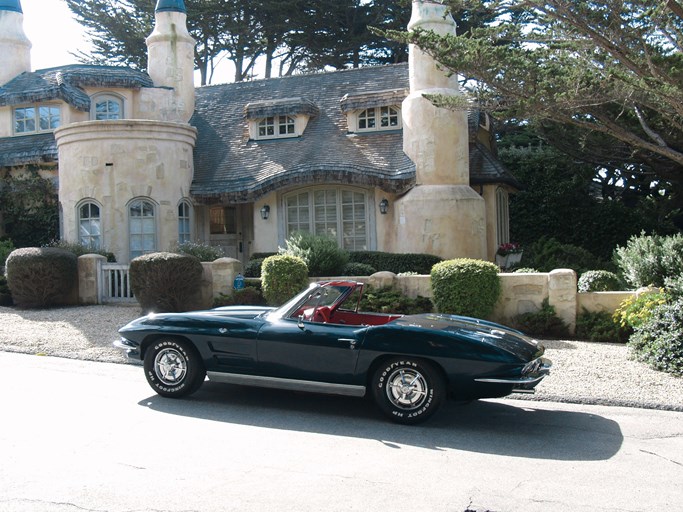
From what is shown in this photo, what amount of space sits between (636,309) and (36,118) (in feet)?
58.3

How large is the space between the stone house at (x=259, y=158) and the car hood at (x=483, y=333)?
32.5ft

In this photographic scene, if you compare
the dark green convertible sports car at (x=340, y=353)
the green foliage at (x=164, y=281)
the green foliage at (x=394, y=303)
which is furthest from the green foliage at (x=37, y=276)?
the dark green convertible sports car at (x=340, y=353)

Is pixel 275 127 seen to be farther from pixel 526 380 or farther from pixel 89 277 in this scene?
pixel 526 380

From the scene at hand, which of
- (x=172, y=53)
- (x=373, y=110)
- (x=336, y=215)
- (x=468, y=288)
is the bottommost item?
(x=468, y=288)

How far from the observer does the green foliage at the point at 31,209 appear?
19.2m

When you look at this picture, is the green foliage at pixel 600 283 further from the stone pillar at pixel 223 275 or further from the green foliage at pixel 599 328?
the stone pillar at pixel 223 275

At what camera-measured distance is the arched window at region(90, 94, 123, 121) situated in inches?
810

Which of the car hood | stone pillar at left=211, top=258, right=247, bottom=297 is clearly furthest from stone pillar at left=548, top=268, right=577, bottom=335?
stone pillar at left=211, top=258, right=247, bottom=297

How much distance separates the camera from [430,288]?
1205cm

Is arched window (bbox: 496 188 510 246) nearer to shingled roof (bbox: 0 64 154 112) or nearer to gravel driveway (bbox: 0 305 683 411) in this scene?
gravel driveway (bbox: 0 305 683 411)

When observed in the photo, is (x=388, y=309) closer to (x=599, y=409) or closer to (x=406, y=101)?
(x=599, y=409)

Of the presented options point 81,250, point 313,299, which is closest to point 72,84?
point 81,250

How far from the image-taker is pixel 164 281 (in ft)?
42.4

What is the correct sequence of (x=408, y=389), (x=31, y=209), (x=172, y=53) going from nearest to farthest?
(x=408, y=389) < (x=31, y=209) < (x=172, y=53)
